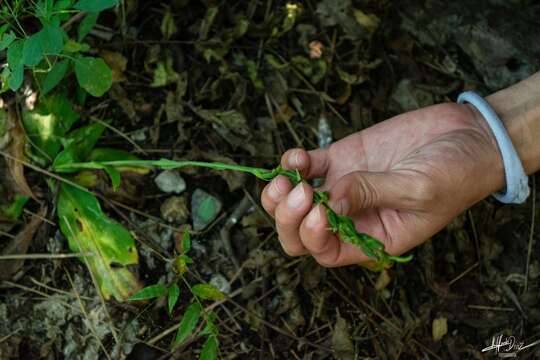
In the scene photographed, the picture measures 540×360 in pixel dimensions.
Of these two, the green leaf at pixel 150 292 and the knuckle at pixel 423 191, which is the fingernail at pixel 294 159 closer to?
the knuckle at pixel 423 191

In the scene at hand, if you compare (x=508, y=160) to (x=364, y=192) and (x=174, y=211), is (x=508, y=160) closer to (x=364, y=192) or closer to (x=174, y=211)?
(x=364, y=192)

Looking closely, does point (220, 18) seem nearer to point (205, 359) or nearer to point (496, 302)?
point (205, 359)

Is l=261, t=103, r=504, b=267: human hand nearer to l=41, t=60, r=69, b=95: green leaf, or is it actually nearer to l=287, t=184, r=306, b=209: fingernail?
l=287, t=184, r=306, b=209: fingernail

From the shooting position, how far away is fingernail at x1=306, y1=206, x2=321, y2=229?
1344mm

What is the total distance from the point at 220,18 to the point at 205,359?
1320 millimetres

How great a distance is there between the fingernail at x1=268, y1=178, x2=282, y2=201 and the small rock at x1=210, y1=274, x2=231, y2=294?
57 cm

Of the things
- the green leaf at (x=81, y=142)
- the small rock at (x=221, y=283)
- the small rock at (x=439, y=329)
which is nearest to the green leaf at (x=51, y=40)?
the green leaf at (x=81, y=142)

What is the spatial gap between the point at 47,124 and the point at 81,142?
0.41 feet

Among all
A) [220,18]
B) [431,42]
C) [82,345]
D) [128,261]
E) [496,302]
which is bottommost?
[496,302]

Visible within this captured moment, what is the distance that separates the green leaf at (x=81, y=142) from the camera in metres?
1.86

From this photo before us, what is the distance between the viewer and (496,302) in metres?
2.08

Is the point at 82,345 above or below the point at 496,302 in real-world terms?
above

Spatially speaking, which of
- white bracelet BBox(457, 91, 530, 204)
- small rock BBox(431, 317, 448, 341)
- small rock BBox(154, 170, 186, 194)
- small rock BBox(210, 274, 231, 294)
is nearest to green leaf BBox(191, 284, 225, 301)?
small rock BBox(210, 274, 231, 294)

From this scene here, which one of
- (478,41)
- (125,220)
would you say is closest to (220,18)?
(125,220)
